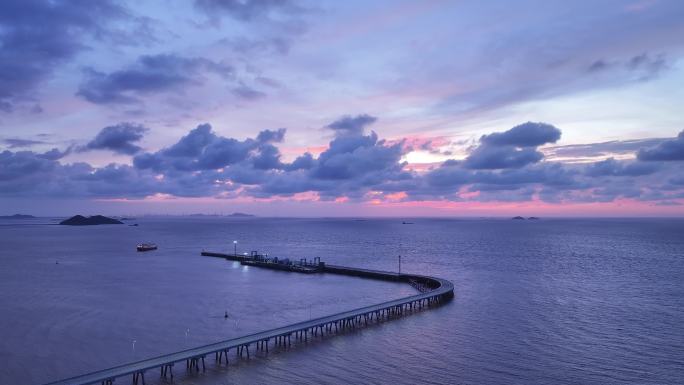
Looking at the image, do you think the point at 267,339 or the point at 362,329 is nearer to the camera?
the point at 267,339

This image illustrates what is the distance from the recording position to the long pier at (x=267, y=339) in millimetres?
30906

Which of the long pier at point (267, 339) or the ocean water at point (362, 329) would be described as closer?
the long pier at point (267, 339)

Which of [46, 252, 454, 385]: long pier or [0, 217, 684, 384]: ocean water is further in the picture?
[0, 217, 684, 384]: ocean water

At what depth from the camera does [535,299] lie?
60.9 m

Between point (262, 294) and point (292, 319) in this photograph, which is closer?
point (292, 319)

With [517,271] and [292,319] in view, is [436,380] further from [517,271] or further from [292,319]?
[517,271]

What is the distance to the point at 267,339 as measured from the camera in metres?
39.2

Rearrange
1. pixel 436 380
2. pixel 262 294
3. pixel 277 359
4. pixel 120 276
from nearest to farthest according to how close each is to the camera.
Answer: pixel 436 380
pixel 277 359
pixel 262 294
pixel 120 276

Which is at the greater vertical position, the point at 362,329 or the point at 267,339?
the point at 267,339

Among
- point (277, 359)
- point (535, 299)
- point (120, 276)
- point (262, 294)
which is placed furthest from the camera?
point (120, 276)

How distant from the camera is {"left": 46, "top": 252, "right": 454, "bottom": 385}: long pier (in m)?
30.9

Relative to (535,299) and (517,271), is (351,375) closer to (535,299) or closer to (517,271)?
(535,299)

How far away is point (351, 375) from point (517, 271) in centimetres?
6400

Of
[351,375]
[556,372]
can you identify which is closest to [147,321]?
[351,375]
